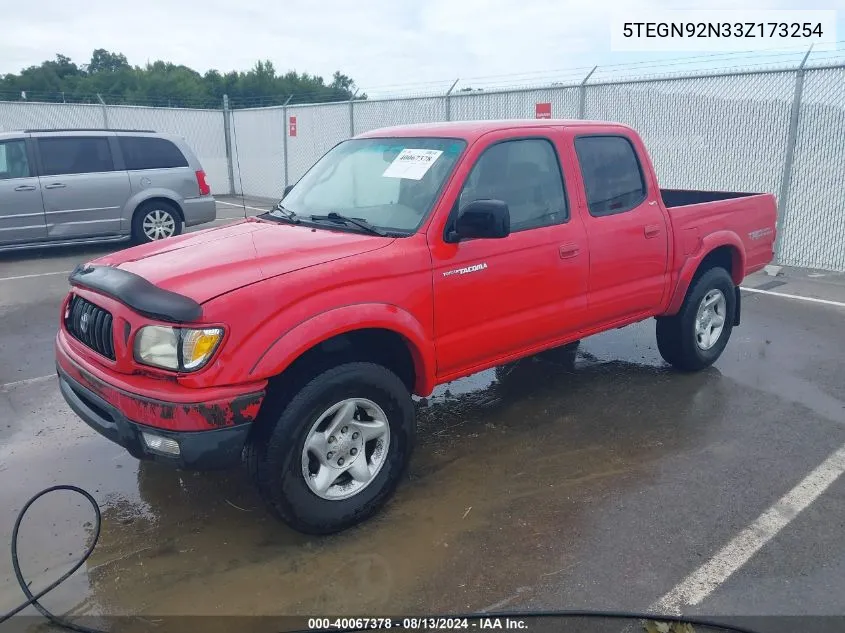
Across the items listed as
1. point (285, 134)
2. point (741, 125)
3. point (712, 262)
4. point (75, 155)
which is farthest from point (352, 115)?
point (712, 262)

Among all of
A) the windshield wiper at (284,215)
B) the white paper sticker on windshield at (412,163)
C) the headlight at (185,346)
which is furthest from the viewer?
the windshield wiper at (284,215)

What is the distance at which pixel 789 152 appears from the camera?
367 inches

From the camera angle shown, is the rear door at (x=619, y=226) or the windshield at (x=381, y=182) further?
the rear door at (x=619, y=226)

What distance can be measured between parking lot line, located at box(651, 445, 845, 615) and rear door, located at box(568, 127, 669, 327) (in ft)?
5.01

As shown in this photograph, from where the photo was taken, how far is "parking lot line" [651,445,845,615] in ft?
9.60

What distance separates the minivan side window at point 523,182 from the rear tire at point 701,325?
1.60 metres

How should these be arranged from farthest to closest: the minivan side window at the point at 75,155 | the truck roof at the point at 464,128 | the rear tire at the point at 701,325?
1. the minivan side window at the point at 75,155
2. the rear tire at the point at 701,325
3. the truck roof at the point at 464,128

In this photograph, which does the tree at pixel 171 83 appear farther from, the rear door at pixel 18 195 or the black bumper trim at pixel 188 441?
the black bumper trim at pixel 188 441

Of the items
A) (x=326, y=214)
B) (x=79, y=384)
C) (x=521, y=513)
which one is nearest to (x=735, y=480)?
(x=521, y=513)

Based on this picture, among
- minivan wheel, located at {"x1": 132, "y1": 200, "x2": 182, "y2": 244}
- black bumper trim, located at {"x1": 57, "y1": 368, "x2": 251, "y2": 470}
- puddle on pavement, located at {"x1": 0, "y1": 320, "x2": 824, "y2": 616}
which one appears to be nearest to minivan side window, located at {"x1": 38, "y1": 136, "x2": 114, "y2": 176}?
minivan wheel, located at {"x1": 132, "y1": 200, "x2": 182, "y2": 244}

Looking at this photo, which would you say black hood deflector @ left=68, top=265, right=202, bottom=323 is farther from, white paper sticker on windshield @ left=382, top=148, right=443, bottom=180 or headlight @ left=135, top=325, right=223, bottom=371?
white paper sticker on windshield @ left=382, top=148, right=443, bottom=180

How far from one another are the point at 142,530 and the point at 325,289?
153cm

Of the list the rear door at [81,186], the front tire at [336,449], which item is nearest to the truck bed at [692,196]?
the front tire at [336,449]

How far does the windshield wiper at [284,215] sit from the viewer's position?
4.16 meters
